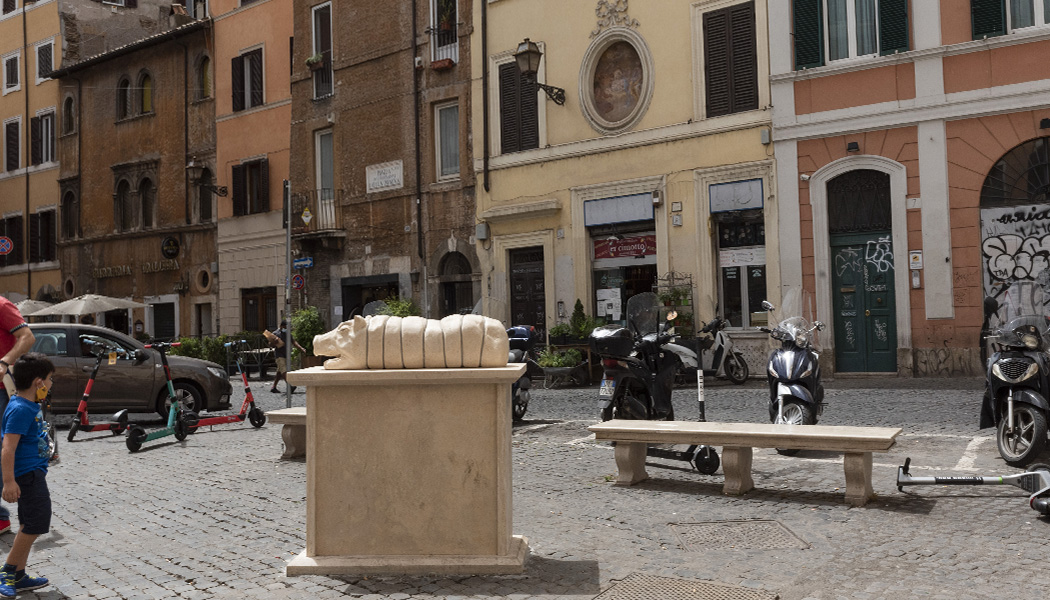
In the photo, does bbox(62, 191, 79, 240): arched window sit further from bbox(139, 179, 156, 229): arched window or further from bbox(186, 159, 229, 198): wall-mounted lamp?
bbox(186, 159, 229, 198): wall-mounted lamp

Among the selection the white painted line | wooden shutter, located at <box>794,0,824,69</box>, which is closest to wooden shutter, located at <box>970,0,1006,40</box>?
wooden shutter, located at <box>794,0,824,69</box>

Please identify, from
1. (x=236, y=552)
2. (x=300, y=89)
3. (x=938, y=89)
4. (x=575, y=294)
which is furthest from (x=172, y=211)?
(x=236, y=552)

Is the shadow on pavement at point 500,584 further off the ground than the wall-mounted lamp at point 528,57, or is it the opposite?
the wall-mounted lamp at point 528,57

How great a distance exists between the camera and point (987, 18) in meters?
15.3

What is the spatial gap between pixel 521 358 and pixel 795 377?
3.91m

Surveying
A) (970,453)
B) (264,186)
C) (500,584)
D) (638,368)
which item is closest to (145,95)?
(264,186)

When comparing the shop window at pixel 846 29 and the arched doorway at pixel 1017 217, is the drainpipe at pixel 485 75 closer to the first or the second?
the shop window at pixel 846 29

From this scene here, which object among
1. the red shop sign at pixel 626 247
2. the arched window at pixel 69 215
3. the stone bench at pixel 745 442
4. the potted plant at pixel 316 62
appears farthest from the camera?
the arched window at pixel 69 215

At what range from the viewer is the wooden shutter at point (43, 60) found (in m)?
36.8

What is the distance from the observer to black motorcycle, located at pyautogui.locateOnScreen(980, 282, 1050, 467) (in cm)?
694

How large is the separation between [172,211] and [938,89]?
23.6m

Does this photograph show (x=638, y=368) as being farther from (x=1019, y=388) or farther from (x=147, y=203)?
(x=147, y=203)

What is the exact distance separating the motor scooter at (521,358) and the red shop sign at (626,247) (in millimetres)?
7724

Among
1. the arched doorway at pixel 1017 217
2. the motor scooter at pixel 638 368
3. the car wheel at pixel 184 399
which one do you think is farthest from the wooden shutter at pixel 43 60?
the motor scooter at pixel 638 368
